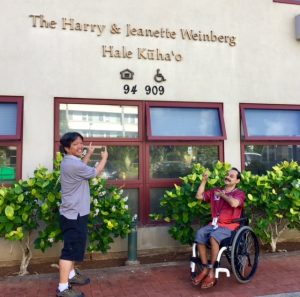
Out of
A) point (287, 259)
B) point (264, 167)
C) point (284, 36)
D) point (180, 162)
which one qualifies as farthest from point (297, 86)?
point (287, 259)

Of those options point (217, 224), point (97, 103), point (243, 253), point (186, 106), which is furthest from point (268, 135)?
point (97, 103)

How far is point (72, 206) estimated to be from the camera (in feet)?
13.6

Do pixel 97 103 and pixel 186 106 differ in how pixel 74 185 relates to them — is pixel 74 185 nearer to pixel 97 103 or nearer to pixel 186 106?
pixel 97 103

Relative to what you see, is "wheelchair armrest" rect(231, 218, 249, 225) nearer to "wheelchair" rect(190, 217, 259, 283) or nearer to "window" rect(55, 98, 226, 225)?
"wheelchair" rect(190, 217, 259, 283)

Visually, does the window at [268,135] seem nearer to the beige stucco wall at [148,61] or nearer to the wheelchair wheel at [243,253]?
the beige stucco wall at [148,61]

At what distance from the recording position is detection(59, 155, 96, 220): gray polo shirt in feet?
13.4

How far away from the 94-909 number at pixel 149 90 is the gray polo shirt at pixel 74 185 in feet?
6.99

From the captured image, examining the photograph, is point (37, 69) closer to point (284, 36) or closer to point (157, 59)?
point (157, 59)

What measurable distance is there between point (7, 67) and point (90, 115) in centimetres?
138

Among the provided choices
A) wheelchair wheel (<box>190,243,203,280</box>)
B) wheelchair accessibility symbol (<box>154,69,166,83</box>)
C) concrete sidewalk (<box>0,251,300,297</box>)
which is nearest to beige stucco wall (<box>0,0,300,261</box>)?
wheelchair accessibility symbol (<box>154,69,166,83</box>)

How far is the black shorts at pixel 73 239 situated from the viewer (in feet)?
13.6

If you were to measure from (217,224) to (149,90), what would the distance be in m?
2.50

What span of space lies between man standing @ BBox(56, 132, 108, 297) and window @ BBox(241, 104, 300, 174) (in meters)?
3.23

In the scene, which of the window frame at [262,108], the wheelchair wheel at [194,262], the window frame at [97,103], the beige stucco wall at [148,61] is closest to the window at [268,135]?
the window frame at [262,108]
